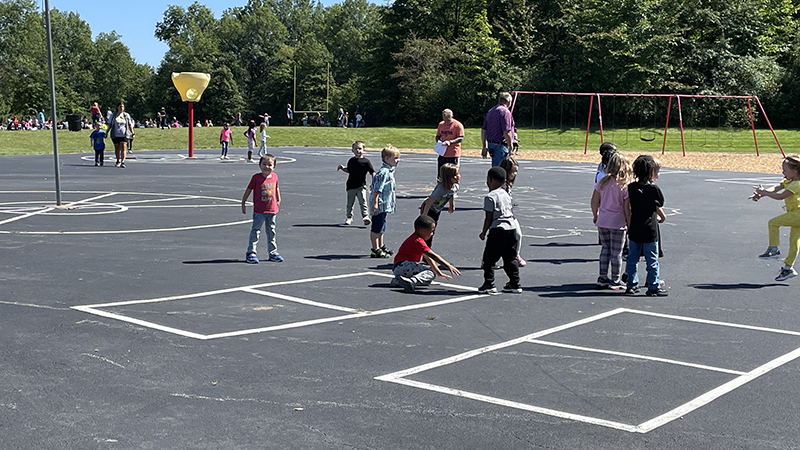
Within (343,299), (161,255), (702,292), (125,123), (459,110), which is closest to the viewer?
(343,299)

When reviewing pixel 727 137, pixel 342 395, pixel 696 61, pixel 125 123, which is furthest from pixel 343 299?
pixel 696 61

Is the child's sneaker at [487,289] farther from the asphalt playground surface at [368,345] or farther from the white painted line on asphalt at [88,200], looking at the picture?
the white painted line on asphalt at [88,200]

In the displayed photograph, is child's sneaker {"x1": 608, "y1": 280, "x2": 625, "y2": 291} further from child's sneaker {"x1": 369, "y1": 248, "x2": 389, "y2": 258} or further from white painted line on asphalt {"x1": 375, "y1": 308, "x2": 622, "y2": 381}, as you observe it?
child's sneaker {"x1": 369, "y1": 248, "x2": 389, "y2": 258}

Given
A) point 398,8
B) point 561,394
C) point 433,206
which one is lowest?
point 561,394

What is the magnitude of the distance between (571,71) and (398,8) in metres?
18.9

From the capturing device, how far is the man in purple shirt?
59.9 feet

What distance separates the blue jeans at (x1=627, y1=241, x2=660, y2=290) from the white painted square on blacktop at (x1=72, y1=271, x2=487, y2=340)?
1692 mm

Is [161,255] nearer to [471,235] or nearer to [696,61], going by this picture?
[471,235]

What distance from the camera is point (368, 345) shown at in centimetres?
802

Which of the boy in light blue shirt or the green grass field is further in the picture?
the green grass field

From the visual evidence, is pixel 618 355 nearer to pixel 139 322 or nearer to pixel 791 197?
pixel 139 322

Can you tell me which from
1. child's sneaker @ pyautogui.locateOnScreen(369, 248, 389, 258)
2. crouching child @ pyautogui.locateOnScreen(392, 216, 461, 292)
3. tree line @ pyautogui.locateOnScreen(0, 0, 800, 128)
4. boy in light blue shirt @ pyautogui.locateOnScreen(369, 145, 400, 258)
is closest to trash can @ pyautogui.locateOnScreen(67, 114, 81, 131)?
tree line @ pyautogui.locateOnScreen(0, 0, 800, 128)

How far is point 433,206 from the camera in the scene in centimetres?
1177

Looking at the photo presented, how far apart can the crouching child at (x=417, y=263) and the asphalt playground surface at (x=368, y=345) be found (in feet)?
0.59
